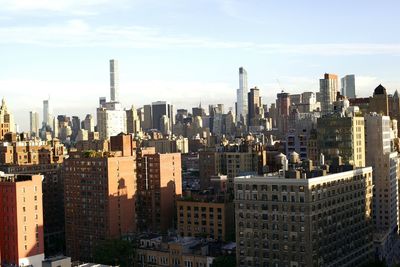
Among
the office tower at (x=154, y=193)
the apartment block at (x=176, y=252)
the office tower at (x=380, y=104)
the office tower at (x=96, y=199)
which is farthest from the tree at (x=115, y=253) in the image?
the office tower at (x=380, y=104)

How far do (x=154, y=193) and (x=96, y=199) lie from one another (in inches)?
783

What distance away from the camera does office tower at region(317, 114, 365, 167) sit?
135m

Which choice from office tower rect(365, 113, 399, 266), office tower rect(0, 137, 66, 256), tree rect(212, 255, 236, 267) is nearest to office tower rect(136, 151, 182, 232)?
office tower rect(0, 137, 66, 256)

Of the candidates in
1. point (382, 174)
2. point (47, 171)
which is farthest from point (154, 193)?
point (382, 174)

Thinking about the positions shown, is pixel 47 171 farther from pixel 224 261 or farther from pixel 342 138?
pixel 342 138

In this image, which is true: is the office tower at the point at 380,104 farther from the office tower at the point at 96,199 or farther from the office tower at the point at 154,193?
the office tower at the point at 96,199

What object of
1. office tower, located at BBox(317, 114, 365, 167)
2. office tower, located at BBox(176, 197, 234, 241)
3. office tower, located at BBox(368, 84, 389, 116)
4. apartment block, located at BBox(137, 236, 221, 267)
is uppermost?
office tower, located at BBox(368, 84, 389, 116)

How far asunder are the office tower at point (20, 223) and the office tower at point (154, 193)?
45.2m

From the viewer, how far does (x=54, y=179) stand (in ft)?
587

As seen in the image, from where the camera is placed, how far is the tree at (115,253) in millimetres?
125500

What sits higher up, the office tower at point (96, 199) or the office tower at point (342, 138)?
the office tower at point (342, 138)

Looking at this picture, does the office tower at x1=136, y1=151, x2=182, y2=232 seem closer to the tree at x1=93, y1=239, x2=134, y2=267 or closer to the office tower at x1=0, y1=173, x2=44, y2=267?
the tree at x1=93, y1=239, x2=134, y2=267

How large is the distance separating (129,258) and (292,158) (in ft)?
135

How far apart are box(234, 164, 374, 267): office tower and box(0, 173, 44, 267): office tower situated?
4046cm
